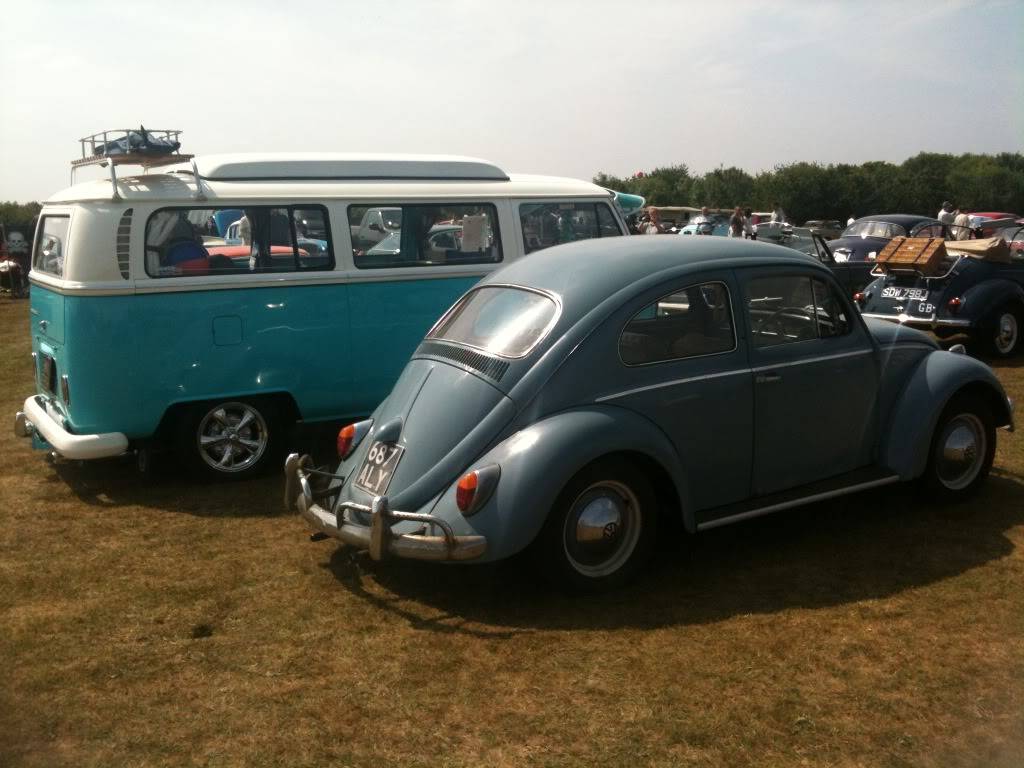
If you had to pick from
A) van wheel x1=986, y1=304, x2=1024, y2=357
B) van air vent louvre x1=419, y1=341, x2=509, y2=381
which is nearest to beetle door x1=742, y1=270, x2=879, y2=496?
van air vent louvre x1=419, y1=341, x2=509, y2=381

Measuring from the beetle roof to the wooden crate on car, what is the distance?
20.7 feet

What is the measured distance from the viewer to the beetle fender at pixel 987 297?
36.6 feet

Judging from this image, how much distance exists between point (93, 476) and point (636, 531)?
15.0 feet

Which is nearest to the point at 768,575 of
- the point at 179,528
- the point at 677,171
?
the point at 179,528

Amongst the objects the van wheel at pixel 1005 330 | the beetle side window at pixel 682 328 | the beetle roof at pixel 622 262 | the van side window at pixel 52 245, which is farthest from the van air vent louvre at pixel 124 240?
the van wheel at pixel 1005 330

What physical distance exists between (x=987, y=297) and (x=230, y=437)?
27.8 ft

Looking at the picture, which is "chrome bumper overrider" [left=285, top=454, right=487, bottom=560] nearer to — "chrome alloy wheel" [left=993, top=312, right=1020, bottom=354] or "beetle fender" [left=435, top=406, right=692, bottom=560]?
"beetle fender" [left=435, top=406, right=692, bottom=560]

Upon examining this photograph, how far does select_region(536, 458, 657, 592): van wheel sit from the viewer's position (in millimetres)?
4711

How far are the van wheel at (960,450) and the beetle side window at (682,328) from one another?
64.0 inches

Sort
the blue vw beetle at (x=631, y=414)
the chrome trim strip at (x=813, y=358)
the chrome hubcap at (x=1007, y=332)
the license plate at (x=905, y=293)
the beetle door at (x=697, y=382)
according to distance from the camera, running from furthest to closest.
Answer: the license plate at (x=905, y=293) < the chrome hubcap at (x=1007, y=332) < the chrome trim strip at (x=813, y=358) < the beetle door at (x=697, y=382) < the blue vw beetle at (x=631, y=414)

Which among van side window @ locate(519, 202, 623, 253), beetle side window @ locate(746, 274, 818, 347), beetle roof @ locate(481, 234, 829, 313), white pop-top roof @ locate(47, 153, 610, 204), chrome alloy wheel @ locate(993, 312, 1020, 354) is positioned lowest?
chrome alloy wheel @ locate(993, 312, 1020, 354)

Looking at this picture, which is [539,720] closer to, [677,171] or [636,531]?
[636,531]

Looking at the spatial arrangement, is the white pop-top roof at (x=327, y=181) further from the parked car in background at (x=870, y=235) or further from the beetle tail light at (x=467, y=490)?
the parked car in background at (x=870, y=235)

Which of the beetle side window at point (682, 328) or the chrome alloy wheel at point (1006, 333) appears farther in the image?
the chrome alloy wheel at point (1006, 333)
